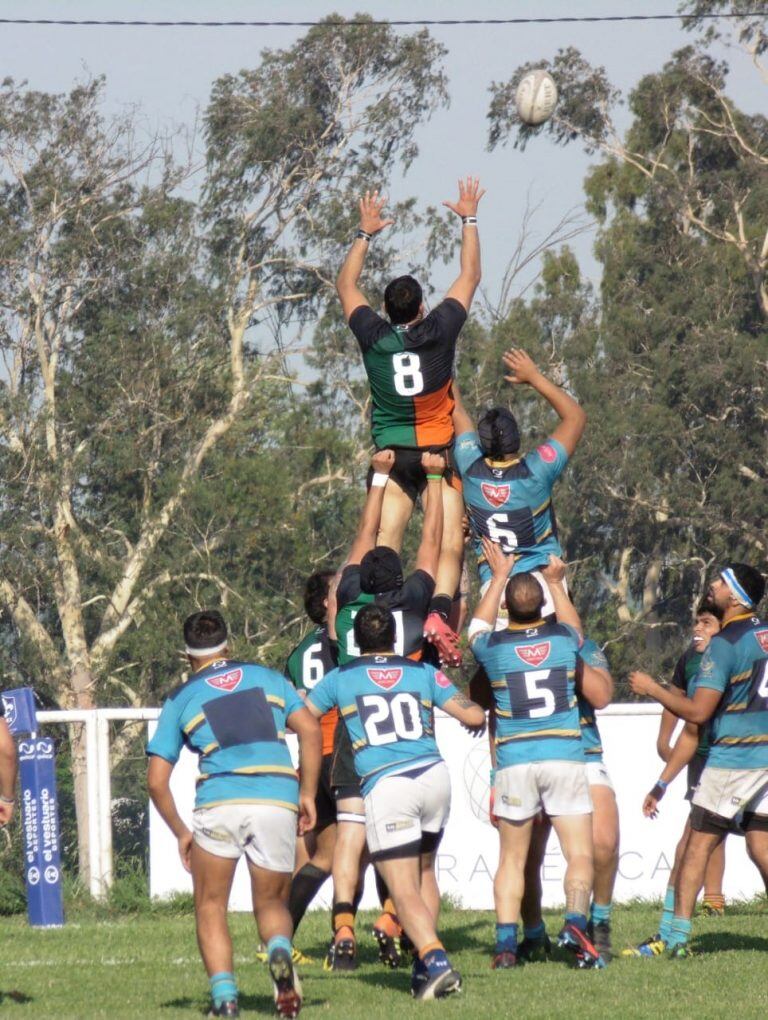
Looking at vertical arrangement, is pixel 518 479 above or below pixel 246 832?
above

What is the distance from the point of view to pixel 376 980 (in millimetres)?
8609

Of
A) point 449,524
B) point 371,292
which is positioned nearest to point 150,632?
point 371,292

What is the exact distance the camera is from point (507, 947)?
28.5ft

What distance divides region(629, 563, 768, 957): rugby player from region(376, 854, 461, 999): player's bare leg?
1689mm

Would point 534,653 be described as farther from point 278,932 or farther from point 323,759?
point 278,932

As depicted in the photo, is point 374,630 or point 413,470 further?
point 413,470

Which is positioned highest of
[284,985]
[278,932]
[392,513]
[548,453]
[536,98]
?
[536,98]

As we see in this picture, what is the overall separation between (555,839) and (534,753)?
417cm

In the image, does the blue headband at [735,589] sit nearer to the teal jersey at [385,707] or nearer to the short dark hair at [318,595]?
the teal jersey at [385,707]

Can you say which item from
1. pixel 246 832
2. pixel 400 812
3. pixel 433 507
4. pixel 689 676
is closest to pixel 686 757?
pixel 689 676

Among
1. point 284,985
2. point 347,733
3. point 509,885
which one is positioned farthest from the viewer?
point 347,733

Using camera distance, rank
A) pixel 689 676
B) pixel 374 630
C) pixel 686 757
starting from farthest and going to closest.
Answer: pixel 689 676 → pixel 686 757 → pixel 374 630

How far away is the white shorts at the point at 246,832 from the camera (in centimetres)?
734

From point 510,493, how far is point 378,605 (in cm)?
145
